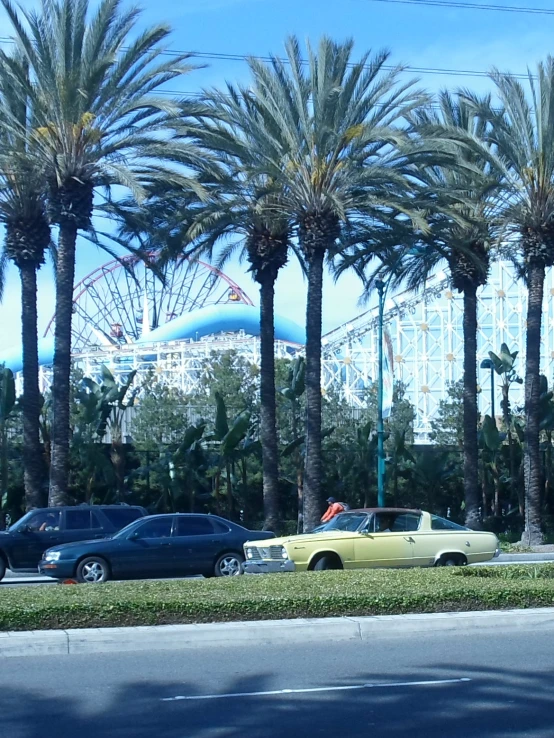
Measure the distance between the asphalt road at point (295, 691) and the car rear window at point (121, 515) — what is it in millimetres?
10114

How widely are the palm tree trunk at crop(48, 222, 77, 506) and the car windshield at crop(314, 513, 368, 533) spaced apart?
9306 millimetres

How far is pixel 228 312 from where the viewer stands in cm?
6944

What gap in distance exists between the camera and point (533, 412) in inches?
1179

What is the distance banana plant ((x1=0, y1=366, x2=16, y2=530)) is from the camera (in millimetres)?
33031

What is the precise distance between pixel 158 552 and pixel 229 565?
1.53 m

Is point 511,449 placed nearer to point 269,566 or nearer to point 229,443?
point 229,443

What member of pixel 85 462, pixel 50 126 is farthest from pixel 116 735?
pixel 85 462

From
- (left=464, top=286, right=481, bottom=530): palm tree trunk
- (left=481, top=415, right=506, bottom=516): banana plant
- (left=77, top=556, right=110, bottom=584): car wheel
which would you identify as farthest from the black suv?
(left=481, top=415, right=506, bottom=516): banana plant

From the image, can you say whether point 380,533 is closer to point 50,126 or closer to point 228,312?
point 50,126

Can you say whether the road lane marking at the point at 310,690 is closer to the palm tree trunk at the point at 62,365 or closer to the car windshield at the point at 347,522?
the car windshield at the point at 347,522

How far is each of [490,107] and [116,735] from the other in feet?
77.0

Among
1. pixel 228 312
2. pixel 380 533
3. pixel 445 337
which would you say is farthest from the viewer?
pixel 228 312

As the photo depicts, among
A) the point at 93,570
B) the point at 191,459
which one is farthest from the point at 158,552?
the point at 191,459

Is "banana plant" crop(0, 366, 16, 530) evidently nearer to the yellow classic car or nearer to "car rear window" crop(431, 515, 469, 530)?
the yellow classic car
